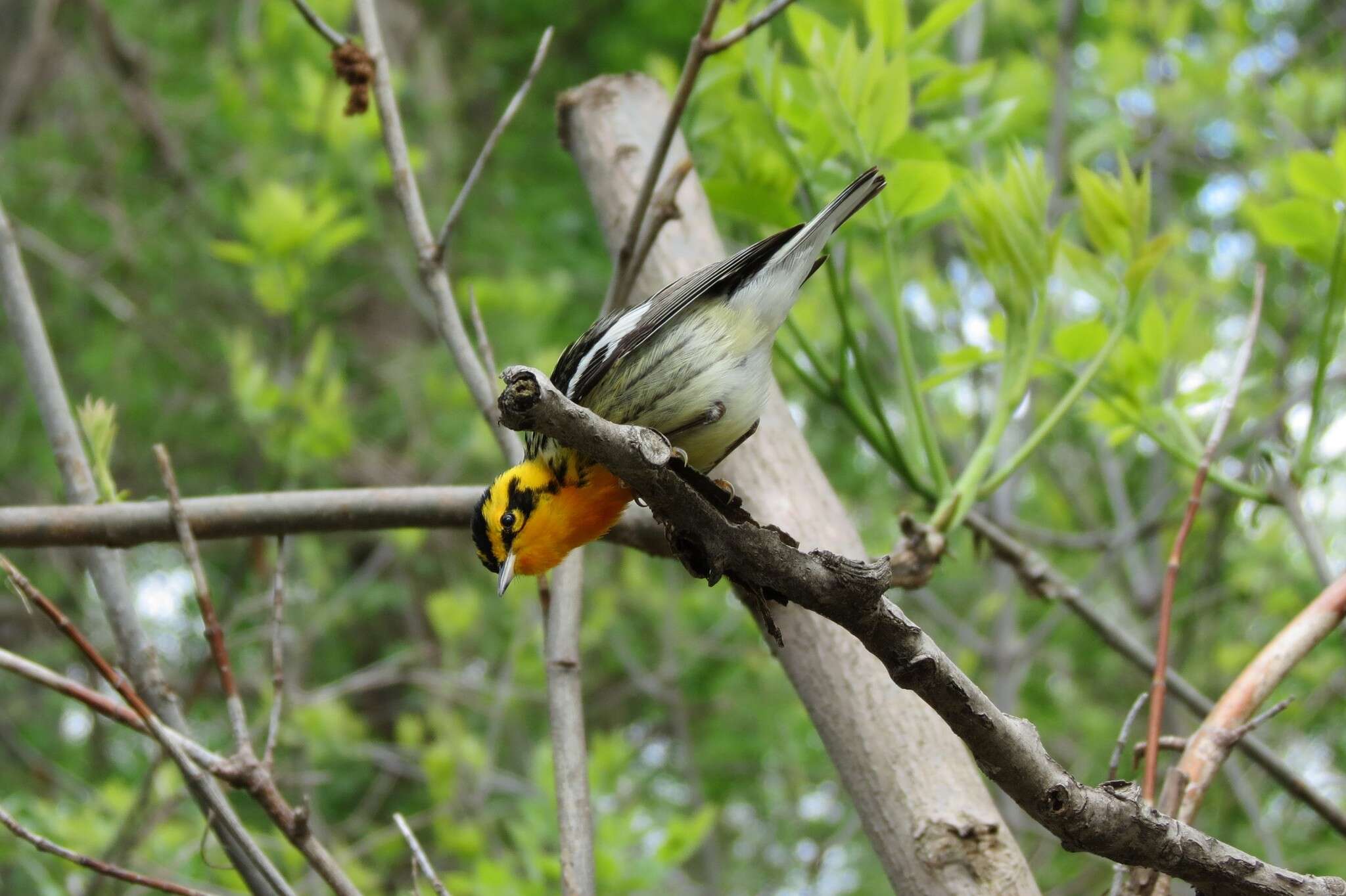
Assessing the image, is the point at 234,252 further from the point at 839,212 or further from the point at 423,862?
the point at 423,862

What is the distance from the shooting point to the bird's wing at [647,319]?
8.09 ft

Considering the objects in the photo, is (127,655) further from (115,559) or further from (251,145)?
(251,145)

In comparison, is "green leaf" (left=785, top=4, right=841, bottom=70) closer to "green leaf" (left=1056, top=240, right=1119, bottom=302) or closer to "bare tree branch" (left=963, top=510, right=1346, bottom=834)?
"green leaf" (left=1056, top=240, right=1119, bottom=302)

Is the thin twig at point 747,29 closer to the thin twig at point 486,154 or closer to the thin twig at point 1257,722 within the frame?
the thin twig at point 486,154

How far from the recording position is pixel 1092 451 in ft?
30.6

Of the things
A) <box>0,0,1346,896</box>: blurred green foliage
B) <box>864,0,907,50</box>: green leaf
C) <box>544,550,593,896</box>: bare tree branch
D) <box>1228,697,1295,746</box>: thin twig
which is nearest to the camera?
<box>1228,697,1295,746</box>: thin twig

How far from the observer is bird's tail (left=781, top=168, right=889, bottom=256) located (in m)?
2.38

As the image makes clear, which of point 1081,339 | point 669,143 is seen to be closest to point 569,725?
point 669,143

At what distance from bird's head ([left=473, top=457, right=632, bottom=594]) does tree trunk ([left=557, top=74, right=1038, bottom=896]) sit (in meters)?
0.34

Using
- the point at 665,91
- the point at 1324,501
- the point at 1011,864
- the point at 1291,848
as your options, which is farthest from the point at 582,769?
the point at 1291,848

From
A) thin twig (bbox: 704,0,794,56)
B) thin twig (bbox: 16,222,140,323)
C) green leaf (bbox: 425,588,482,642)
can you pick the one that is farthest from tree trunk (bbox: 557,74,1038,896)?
green leaf (bbox: 425,588,482,642)

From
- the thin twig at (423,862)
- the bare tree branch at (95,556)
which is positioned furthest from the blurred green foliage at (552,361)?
the thin twig at (423,862)

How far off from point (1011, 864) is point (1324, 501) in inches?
262

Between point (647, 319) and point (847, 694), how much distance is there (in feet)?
2.94
